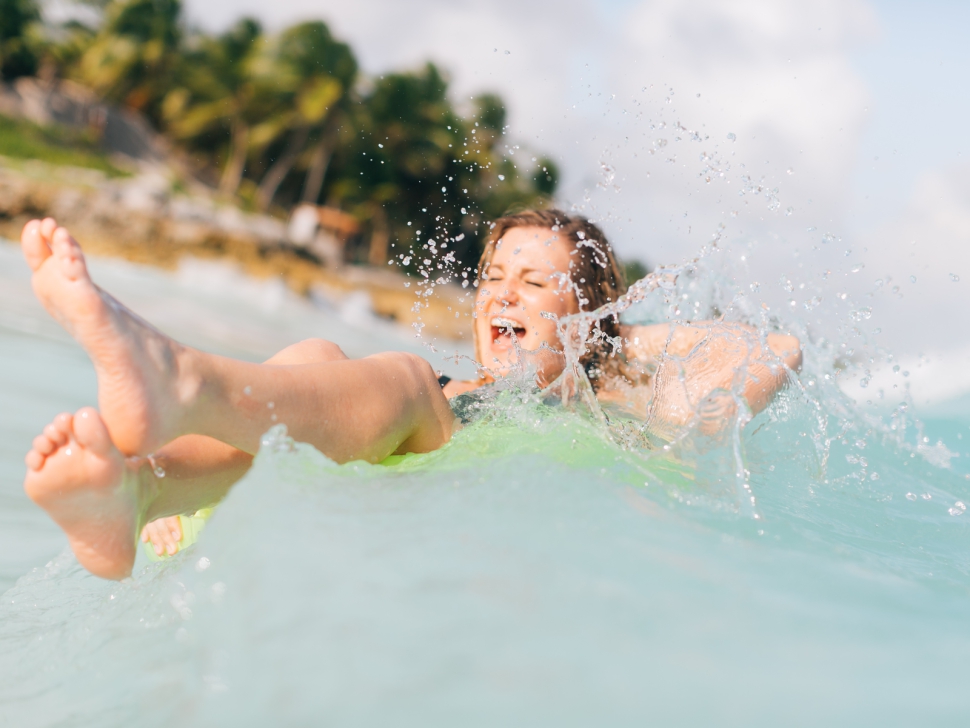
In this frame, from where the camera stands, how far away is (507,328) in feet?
10.2

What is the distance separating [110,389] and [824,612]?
1390 millimetres

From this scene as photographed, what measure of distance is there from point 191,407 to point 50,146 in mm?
25124

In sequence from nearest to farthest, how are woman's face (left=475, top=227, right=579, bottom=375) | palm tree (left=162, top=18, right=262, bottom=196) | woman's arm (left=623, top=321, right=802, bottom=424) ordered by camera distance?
1. woman's arm (left=623, top=321, right=802, bottom=424)
2. woman's face (left=475, top=227, right=579, bottom=375)
3. palm tree (left=162, top=18, right=262, bottom=196)

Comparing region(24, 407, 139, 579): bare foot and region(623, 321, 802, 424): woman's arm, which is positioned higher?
region(623, 321, 802, 424): woman's arm

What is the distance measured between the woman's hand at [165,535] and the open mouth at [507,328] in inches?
52.5

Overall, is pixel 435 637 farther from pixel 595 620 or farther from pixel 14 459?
pixel 14 459

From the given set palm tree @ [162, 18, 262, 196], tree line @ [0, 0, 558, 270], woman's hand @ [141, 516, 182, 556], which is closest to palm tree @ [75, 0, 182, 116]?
tree line @ [0, 0, 558, 270]

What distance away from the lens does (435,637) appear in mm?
1229

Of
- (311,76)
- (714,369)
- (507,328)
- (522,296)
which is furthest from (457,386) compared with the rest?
(311,76)

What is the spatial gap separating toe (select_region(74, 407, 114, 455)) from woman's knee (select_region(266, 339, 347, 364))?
20.0 inches

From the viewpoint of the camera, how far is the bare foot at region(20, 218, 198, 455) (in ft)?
5.05

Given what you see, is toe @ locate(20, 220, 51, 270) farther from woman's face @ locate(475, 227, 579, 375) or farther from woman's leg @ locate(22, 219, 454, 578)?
woman's face @ locate(475, 227, 579, 375)

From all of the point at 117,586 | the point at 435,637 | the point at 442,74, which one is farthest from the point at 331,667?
the point at 442,74

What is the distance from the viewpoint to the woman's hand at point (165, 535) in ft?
7.89
